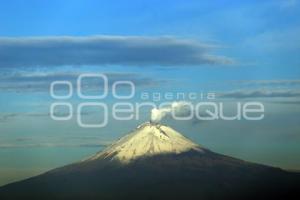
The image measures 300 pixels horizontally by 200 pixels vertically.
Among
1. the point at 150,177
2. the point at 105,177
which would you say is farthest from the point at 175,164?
the point at 105,177

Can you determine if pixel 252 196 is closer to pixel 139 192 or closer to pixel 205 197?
pixel 205 197

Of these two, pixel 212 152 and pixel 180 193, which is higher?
pixel 212 152

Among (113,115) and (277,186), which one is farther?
(277,186)

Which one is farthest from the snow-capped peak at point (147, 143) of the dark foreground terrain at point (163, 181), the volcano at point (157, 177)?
the dark foreground terrain at point (163, 181)

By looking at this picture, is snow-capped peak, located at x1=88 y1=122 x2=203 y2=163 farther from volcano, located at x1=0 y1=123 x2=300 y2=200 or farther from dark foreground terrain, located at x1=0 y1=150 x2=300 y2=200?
dark foreground terrain, located at x1=0 y1=150 x2=300 y2=200

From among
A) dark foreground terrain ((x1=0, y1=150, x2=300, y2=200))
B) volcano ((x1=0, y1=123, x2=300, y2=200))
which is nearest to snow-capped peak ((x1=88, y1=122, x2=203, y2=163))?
volcano ((x1=0, y1=123, x2=300, y2=200))

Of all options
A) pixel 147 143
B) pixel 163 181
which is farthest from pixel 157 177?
pixel 147 143

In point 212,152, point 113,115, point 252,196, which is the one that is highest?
point 113,115
